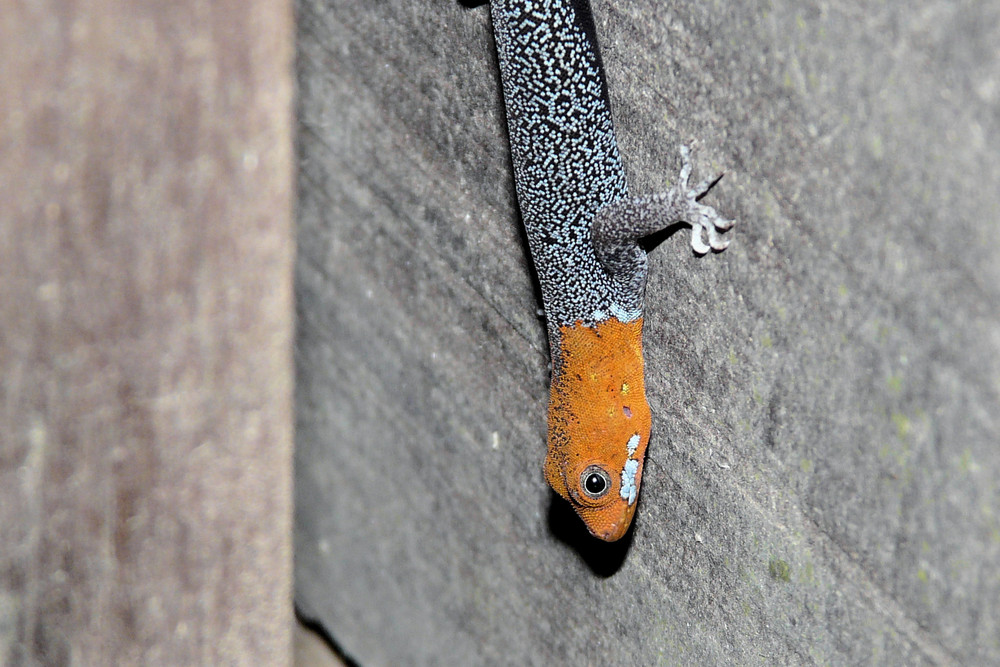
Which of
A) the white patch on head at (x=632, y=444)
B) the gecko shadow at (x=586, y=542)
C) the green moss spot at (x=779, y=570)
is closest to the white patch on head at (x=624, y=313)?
the white patch on head at (x=632, y=444)

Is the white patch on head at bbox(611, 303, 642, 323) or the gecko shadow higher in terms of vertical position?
the white patch on head at bbox(611, 303, 642, 323)

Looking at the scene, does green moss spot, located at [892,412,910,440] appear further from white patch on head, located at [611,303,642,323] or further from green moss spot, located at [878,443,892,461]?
white patch on head, located at [611,303,642,323]

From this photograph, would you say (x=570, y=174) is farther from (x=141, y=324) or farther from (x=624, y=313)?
(x=141, y=324)

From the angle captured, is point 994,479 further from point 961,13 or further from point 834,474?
point 961,13

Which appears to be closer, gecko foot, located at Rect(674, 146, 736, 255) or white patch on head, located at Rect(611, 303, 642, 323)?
gecko foot, located at Rect(674, 146, 736, 255)

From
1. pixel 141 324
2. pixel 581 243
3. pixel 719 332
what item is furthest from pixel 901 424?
pixel 141 324

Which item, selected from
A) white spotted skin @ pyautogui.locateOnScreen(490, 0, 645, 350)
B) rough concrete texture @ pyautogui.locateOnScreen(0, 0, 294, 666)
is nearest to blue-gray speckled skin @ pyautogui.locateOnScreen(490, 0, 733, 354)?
white spotted skin @ pyautogui.locateOnScreen(490, 0, 645, 350)
